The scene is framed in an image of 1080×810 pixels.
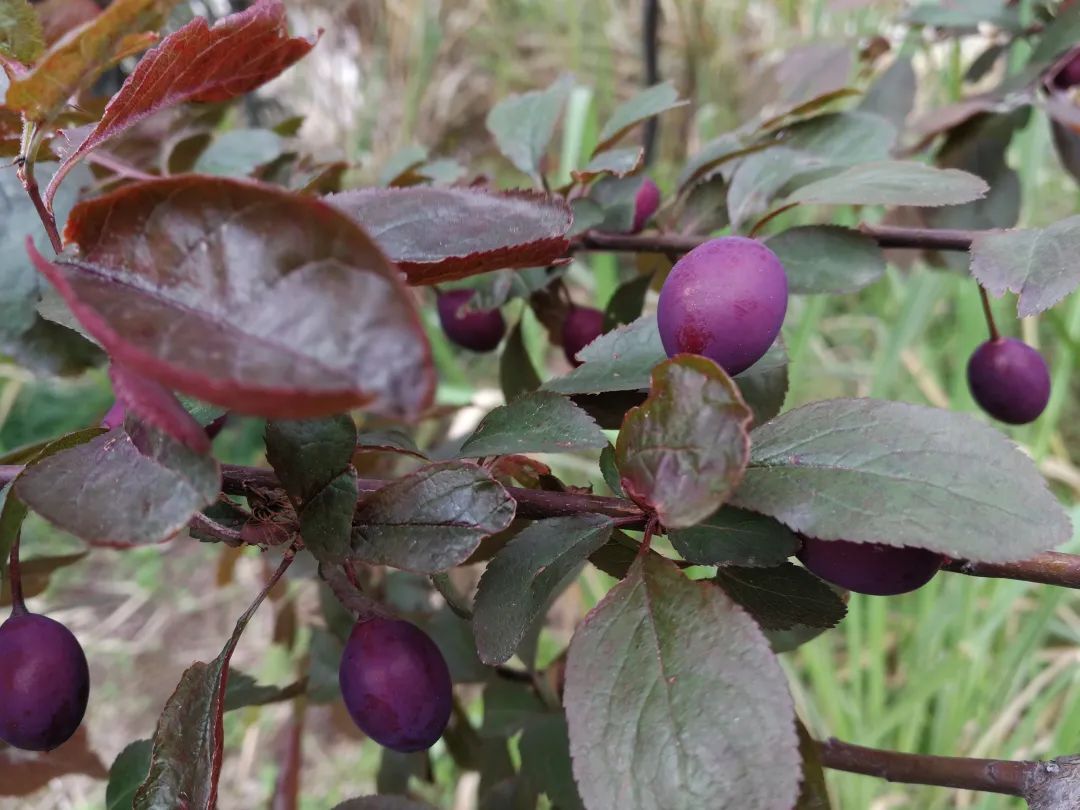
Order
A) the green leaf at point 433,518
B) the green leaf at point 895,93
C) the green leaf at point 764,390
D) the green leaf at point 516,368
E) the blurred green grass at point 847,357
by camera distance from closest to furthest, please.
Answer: the green leaf at point 433,518 → the green leaf at point 764,390 → the green leaf at point 516,368 → the green leaf at point 895,93 → the blurred green grass at point 847,357

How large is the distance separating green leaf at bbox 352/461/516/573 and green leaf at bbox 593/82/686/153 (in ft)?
0.93

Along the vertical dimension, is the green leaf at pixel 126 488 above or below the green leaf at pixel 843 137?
→ above

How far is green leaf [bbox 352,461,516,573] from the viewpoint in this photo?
27 centimetres

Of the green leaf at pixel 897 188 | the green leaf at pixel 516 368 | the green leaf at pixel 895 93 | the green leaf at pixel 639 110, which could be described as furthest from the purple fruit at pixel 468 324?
the green leaf at pixel 895 93

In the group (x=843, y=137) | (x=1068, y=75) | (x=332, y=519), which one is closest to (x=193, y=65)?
(x=332, y=519)

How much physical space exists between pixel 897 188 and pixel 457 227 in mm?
202

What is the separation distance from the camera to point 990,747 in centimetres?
113

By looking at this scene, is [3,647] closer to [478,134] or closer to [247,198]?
[247,198]

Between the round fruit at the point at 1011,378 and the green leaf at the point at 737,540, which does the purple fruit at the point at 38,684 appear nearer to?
the green leaf at the point at 737,540

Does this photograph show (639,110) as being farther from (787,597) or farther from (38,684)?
(38,684)

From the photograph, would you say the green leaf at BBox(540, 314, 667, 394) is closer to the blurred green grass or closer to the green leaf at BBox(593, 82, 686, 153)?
the green leaf at BBox(593, 82, 686, 153)

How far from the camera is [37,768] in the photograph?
477mm

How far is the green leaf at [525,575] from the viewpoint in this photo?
287 mm

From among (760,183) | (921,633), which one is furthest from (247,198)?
(921,633)
